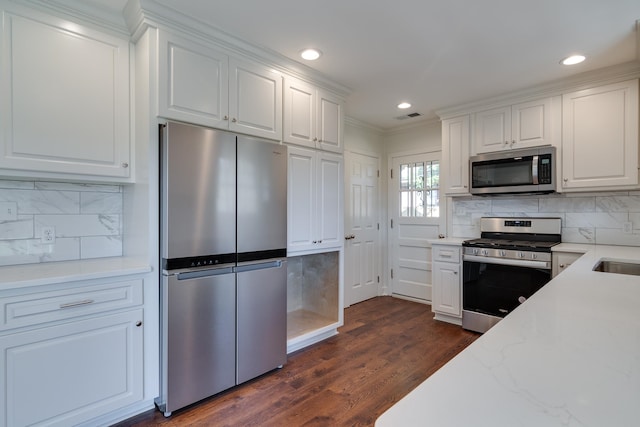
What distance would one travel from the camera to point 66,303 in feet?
5.54

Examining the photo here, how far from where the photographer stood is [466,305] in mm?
3354

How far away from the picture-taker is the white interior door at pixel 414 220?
4.32m

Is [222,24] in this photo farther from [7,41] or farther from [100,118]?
[7,41]

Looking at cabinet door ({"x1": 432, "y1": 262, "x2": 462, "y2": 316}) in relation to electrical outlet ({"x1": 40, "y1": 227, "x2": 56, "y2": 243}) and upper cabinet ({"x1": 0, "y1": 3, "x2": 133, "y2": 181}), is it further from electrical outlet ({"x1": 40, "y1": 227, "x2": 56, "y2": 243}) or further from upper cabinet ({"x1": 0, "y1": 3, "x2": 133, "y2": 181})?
electrical outlet ({"x1": 40, "y1": 227, "x2": 56, "y2": 243})

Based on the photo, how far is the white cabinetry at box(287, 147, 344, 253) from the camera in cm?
270

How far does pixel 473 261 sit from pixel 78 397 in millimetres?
3235

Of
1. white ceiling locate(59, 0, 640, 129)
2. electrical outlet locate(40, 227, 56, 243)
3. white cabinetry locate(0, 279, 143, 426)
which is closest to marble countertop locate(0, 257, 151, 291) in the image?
white cabinetry locate(0, 279, 143, 426)

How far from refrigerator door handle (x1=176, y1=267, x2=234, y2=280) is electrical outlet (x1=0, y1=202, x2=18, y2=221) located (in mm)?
1068

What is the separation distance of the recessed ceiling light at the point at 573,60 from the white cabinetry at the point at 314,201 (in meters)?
1.96

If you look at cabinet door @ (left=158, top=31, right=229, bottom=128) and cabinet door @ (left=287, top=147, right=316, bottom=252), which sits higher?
cabinet door @ (left=158, top=31, right=229, bottom=128)

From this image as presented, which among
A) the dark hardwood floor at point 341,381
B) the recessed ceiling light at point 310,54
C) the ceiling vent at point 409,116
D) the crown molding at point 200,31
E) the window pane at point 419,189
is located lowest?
the dark hardwood floor at point 341,381

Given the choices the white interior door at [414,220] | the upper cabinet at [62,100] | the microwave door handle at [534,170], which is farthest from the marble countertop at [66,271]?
the white interior door at [414,220]

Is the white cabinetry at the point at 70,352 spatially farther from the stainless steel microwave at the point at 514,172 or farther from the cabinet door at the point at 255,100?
the stainless steel microwave at the point at 514,172

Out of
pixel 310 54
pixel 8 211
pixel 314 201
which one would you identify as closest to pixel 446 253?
pixel 314 201
